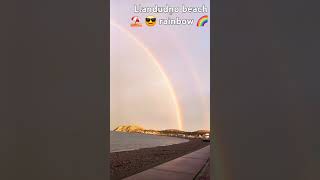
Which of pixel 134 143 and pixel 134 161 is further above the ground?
pixel 134 161

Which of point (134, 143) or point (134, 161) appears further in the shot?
point (134, 143)

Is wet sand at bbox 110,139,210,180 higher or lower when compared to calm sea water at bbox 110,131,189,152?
higher

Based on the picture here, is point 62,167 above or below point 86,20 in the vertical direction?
below

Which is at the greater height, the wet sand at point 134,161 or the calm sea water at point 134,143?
the wet sand at point 134,161

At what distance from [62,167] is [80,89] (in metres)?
0.79

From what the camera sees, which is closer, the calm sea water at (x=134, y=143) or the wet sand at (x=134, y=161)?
the wet sand at (x=134, y=161)

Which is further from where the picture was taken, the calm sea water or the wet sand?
the calm sea water
